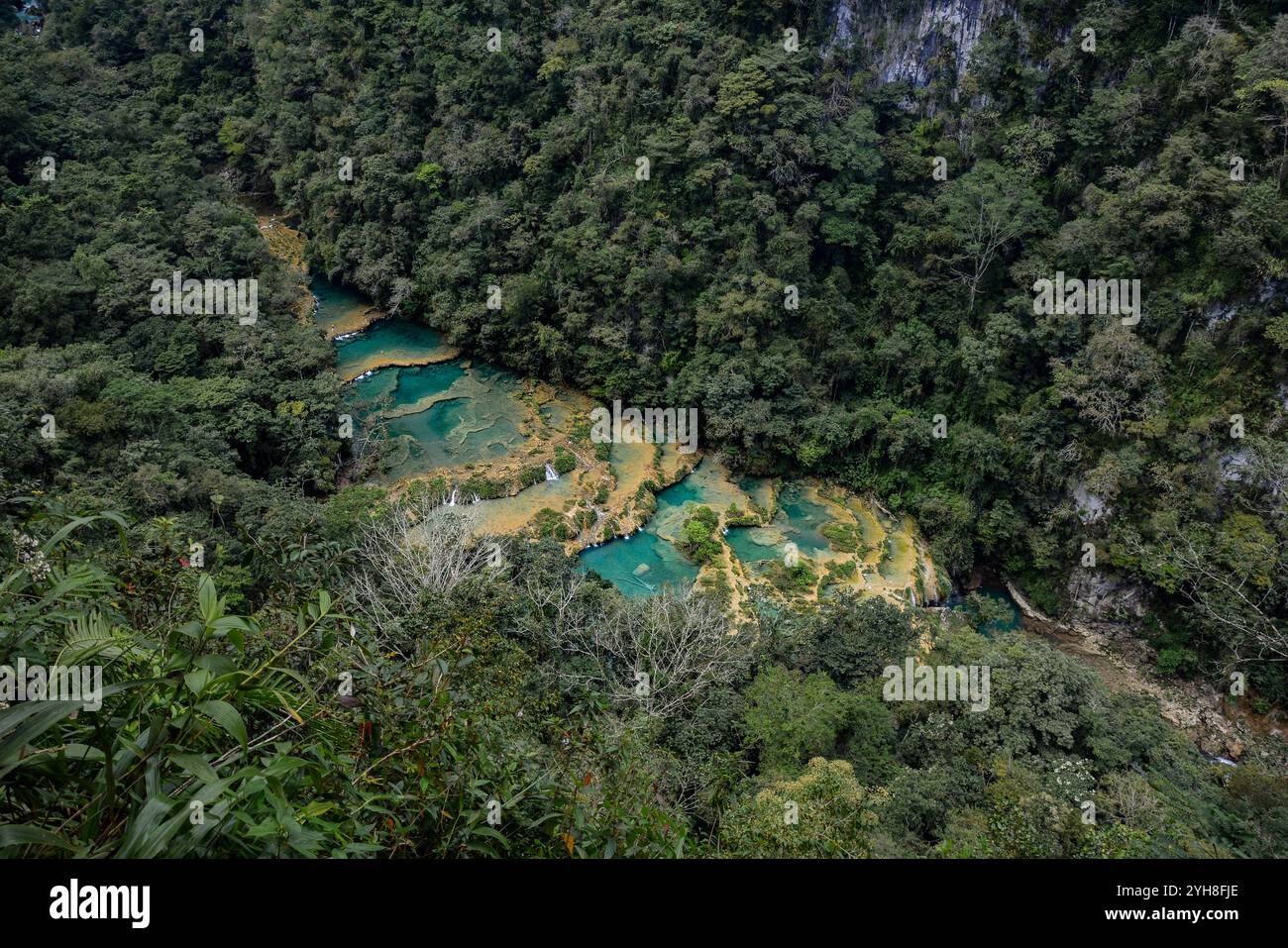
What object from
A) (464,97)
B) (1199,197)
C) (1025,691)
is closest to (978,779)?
(1025,691)

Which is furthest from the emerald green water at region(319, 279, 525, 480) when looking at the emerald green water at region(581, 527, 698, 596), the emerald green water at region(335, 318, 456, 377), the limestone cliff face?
the limestone cliff face

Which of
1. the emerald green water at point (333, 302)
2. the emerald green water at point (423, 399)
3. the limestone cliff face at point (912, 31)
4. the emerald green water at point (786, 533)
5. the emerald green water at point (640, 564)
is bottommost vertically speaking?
the emerald green water at point (640, 564)

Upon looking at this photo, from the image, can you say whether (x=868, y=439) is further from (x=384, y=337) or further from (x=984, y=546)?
(x=384, y=337)

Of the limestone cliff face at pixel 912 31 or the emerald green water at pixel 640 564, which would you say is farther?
the limestone cliff face at pixel 912 31

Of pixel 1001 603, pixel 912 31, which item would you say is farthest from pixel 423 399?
pixel 912 31

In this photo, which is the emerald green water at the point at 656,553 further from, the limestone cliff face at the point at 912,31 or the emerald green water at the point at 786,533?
the limestone cliff face at the point at 912,31

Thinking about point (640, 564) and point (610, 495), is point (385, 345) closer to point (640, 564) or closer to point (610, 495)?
point (610, 495)

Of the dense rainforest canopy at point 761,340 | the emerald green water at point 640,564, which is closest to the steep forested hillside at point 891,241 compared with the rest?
the dense rainforest canopy at point 761,340
